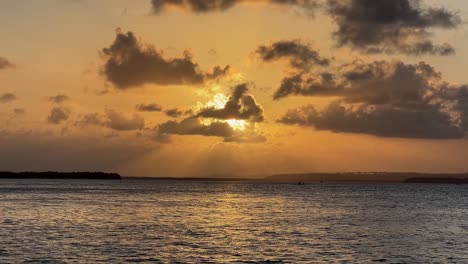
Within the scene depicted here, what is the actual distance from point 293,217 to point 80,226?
42.1 metres

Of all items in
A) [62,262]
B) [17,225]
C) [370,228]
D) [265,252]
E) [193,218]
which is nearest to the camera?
[62,262]

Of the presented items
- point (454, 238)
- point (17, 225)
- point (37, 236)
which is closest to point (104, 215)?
point (17, 225)

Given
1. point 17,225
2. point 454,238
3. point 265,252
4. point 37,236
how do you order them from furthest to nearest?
point 17,225 → point 454,238 → point 37,236 → point 265,252

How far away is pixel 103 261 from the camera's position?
5403 centimetres

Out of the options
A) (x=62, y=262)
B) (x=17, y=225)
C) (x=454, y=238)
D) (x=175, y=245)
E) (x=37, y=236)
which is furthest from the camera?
(x=17, y=225)

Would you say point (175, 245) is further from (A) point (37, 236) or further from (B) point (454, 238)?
(B) point (454, 238)

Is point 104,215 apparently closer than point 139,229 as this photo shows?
No

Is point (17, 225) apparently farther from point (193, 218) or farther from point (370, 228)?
point (370, 228)

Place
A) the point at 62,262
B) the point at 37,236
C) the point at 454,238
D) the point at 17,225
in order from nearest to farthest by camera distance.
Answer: the point at 62,262
the point at 37,236
the point at 454,238
the point at 17,225

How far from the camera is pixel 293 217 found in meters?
110

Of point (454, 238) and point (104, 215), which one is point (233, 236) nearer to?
point (454, 238)

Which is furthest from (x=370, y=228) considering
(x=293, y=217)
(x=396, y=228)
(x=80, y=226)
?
(x=80, y=226)

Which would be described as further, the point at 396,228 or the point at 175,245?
the point at 396,228

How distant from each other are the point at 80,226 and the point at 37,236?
45.8 ft
